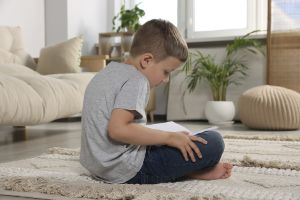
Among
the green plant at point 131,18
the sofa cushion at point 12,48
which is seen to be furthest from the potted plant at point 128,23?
the sofa cushion at point 12,48

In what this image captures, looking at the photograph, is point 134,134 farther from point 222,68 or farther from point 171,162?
point 222,68

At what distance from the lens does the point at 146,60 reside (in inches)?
43.6

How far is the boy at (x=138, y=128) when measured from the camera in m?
1.06

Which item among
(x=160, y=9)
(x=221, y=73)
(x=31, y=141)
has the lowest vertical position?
(x=31, y=141)

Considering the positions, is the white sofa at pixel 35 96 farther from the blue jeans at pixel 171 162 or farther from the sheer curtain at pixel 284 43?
the sheer curtain at pixel 284 43

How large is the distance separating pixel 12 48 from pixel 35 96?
1.18m

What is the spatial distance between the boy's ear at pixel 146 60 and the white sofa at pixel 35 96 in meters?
1.07

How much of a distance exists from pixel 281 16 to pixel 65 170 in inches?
99.3

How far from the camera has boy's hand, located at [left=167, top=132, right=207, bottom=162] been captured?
110 centimetres

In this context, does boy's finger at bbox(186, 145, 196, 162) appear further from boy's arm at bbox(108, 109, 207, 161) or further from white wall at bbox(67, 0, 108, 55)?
white wall at bbox(67, 0, 108, 55)

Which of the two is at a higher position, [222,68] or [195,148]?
[222,68]

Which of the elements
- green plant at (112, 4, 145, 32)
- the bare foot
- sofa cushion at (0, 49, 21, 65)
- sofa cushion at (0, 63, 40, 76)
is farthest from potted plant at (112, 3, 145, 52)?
the bare foot

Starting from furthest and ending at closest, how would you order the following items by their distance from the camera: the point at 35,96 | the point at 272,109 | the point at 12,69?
1. the point at 272,109
2. the point at 12,69
3. the point at 35,96

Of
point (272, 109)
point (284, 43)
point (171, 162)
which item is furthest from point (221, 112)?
point (171, 162)
